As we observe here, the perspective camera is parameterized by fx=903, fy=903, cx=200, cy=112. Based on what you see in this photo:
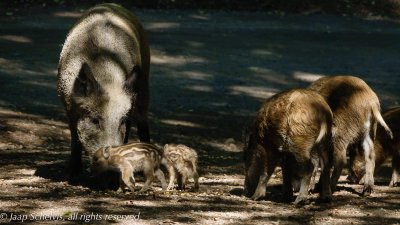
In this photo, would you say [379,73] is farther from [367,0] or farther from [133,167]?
[133,167]

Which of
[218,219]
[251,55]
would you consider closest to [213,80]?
[251,55]

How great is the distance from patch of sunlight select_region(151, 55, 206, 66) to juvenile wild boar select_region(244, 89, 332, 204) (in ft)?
36.6

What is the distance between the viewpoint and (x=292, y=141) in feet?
27.2

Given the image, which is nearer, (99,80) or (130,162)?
(130,162)

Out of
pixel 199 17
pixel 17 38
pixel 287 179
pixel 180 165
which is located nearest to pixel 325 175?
pixel 287 179

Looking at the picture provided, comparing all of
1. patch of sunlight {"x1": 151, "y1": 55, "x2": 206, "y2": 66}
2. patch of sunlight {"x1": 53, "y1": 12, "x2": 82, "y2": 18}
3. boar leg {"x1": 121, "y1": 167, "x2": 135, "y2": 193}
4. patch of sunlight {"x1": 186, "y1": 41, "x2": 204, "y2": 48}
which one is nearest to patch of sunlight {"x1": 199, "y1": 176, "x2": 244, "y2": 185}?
boar leg {"x1": 121, "y1": 167, "x2": 135, "y2": 193}

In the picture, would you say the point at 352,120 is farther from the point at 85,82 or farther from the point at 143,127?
the point at 143,127

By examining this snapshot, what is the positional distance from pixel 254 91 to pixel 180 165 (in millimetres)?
8816

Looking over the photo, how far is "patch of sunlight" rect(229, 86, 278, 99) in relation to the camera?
17.9 meters

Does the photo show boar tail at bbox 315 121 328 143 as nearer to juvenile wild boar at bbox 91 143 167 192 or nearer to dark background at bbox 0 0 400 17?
juvenile wild boar at bbox 91 143 167 192

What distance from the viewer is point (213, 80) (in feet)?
61.7

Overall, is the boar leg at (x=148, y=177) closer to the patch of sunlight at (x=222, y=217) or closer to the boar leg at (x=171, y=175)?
the boar leg at (x=171, y=175)

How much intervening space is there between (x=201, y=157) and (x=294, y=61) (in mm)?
8346

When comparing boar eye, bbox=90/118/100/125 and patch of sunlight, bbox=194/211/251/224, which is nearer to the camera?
patch of sunlight, bbox=194/211/251/224
